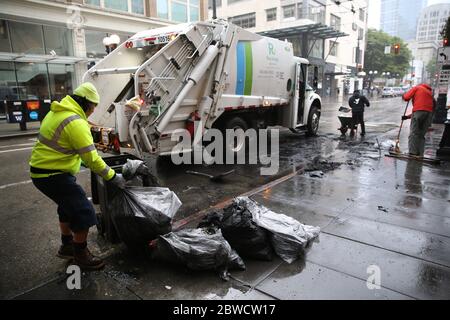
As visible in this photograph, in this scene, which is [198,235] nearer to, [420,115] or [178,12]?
[420,115]

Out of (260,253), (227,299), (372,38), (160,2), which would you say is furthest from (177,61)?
(372,38)

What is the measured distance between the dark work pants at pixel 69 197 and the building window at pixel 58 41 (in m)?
16.5

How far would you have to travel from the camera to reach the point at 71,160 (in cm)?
297

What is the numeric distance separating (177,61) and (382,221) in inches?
168

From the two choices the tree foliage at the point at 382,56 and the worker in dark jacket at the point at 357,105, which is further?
the tree foliage at the point at 382,56

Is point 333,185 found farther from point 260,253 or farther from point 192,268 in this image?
point 192,268

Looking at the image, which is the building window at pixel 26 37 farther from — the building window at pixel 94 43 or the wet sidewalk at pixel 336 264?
the wet sidewalk at pixel 336 264

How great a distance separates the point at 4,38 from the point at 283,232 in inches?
689

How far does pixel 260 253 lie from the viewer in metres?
3.28

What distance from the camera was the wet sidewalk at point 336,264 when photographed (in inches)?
110

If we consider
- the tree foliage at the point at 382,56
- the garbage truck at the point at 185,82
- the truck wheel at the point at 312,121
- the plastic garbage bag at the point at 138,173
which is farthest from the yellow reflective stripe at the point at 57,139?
the tree foliage at the point at 382,56

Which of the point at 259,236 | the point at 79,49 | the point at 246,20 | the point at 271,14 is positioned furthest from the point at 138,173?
the point at 246,20

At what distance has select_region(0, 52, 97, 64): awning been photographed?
1500cm

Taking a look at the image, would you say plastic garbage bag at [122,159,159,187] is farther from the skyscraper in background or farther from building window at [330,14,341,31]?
the skyscraper in background
